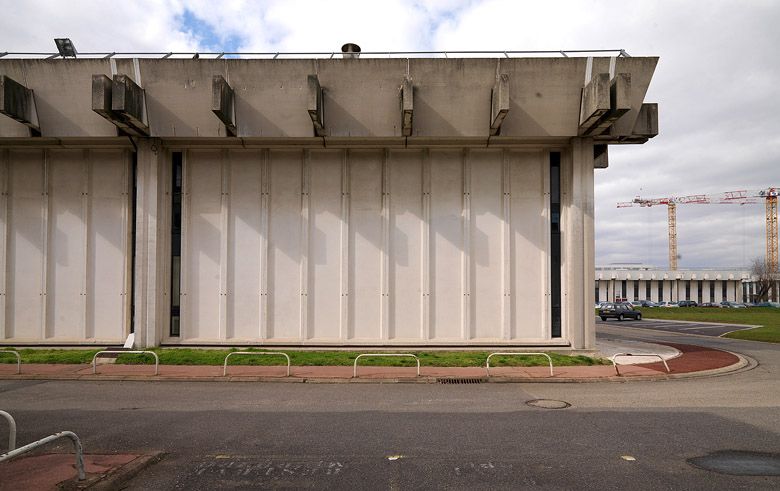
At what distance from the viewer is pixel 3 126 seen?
17641 mm

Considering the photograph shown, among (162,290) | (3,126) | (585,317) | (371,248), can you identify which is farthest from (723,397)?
(3,126)

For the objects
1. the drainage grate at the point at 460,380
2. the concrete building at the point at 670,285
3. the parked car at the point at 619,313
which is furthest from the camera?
the concrete building at the point at 670,285

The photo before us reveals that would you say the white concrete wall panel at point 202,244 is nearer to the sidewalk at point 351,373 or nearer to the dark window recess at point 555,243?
the sidewalk at point 351,373

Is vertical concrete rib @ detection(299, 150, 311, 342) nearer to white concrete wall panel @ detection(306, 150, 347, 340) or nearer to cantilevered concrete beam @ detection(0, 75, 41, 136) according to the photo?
white concrete wall panel @ detection(306, 150, 347, 340)

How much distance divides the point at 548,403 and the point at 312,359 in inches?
298

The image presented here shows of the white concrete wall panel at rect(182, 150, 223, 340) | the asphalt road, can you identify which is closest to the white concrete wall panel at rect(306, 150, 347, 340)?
the white concrete wall panel at rect(182, 150, 223, 340)

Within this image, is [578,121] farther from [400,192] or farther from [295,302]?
[295,302]

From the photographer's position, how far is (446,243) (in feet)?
60.7

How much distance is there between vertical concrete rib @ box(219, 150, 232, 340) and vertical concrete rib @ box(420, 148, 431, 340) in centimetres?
663

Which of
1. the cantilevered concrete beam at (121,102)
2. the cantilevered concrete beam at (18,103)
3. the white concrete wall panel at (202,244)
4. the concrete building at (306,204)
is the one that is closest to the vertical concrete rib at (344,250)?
the concrete building at (306,204)

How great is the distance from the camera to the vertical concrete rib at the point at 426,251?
59.8 feet

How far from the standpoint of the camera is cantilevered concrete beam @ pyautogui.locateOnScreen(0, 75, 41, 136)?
54.2ft

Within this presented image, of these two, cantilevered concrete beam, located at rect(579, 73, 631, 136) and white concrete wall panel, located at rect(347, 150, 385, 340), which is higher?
cantilevered concrete beam, located at rect(579, 73, 631, 136)

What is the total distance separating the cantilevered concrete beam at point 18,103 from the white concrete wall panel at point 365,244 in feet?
33.8
